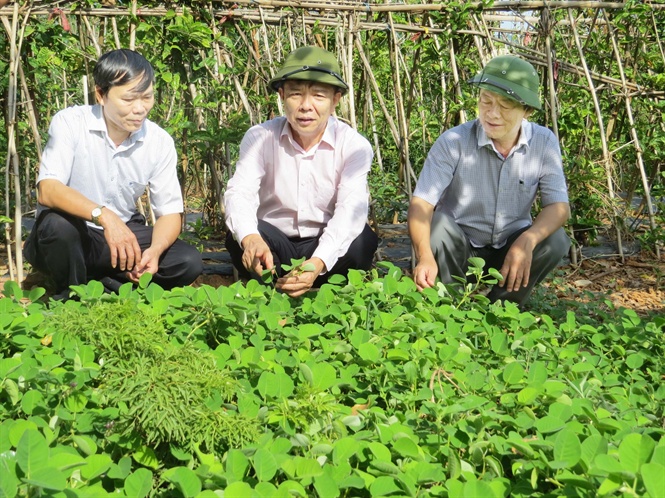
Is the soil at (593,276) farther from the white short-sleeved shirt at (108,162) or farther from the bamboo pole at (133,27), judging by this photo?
the bamboo pole at (133,27)

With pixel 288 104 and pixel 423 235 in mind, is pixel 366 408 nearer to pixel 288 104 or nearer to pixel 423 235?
pixel 423 235

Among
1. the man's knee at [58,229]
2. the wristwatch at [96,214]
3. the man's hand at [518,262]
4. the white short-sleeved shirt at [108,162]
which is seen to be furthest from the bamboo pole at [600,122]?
the man's knee at [58,229]

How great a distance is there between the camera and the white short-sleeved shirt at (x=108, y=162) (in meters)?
3.62

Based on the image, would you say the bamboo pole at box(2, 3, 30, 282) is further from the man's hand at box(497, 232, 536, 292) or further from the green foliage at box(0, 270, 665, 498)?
the man's hand at box(497, 232, 536, 292)

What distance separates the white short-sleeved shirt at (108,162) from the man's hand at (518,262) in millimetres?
1619

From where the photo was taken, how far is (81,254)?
11.7 ft

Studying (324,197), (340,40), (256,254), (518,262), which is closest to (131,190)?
(256,254)

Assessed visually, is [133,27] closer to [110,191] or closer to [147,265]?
[110,191]

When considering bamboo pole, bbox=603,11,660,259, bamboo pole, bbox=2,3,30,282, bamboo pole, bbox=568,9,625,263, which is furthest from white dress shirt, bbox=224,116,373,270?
bamboo pole, bbox=603,11,660,259

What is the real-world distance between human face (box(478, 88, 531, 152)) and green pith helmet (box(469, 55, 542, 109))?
0.16 feet

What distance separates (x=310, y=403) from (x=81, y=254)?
195 centimetres

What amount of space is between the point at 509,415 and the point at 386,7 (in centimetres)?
315

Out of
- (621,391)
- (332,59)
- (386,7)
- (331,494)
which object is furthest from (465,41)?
(331,494)

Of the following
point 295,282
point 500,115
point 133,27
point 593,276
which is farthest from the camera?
point 593,276
